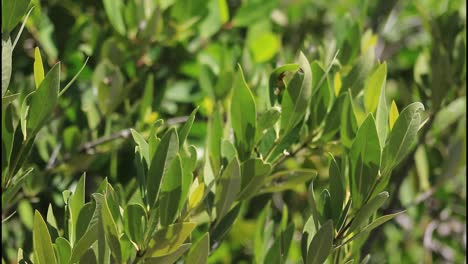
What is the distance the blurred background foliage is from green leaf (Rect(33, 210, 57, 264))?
482 mm

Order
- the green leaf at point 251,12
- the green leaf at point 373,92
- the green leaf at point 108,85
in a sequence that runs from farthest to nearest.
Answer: the green leaf at point 251,12
the green leaf at point 108,85
the green leaf at point 373,92

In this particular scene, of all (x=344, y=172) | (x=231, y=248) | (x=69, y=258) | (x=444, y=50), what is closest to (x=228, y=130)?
(x=344, y=172)

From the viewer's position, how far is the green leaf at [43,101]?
3.25 feet

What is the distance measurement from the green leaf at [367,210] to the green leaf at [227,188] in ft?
0.53

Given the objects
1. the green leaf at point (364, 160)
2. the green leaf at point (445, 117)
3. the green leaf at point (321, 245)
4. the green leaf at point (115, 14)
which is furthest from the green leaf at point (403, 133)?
the green leaf at point (445, 117)

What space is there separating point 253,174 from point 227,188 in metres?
0.06

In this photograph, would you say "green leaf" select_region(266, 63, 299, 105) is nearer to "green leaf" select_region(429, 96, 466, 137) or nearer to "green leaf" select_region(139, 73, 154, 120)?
"green leaf" select_region(139, 73, 154, 120)

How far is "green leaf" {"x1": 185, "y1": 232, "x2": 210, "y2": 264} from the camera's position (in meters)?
0.98

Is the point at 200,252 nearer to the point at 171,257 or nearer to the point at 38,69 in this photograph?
the point at 171,257

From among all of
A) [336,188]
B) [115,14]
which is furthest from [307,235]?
[115,14]

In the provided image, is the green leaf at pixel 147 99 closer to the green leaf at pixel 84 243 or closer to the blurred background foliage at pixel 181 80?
the blurred background foliage at pixel 181 80

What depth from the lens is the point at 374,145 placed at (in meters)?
1.03

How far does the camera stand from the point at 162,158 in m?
0.97

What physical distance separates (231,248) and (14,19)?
1.14 meters
